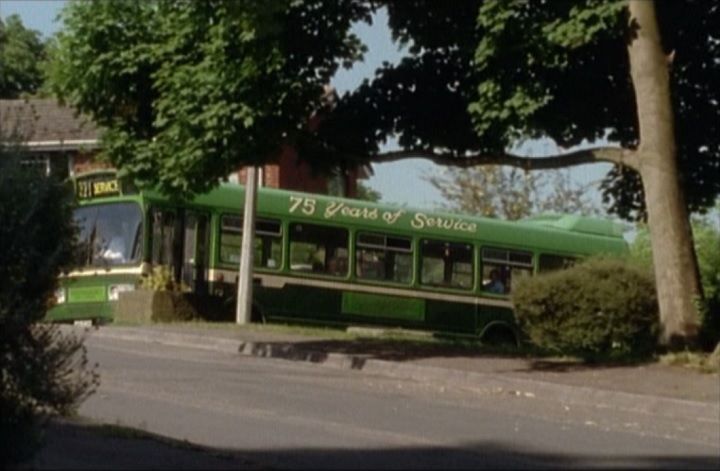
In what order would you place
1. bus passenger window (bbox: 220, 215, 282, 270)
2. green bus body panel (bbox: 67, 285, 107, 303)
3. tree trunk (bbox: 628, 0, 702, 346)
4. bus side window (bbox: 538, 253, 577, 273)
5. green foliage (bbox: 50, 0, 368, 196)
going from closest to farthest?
tree trunk (bbox: 628, 0, 702, 346) < green foliage (bbox: 50, 0, 368, 196) < green bus body panel (bbox: 67, 285, 107, 303) < bus passenger window (bbox: 220, 215, 282, 270) < bus side window (bbox: 538, 253, 577, 273)

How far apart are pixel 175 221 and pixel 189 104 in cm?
1177

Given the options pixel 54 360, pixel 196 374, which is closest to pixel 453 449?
pixel 54 360

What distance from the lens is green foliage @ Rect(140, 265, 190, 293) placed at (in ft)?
109

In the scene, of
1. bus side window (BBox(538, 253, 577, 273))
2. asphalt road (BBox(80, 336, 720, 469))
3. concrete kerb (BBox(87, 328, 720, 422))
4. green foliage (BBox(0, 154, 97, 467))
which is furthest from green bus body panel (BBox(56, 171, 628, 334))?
green foliage (BBox(0, 154, 97, 467))

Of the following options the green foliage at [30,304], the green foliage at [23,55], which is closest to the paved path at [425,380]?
the green foliage at [30,304]

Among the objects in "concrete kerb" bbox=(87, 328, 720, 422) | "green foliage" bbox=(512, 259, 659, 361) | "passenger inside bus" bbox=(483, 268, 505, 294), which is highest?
"passenger inside bus" bbox=(483, 268, 505, 294)

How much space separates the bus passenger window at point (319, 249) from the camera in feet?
121

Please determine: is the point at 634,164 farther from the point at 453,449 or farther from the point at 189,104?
the point at 453,449

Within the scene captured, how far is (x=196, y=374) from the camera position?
21047 millimetres

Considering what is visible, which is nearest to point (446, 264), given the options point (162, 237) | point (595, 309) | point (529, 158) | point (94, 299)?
point (162, 237)

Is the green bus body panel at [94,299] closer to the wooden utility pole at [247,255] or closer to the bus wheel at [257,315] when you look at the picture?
the wooden utility pole at [247,255]

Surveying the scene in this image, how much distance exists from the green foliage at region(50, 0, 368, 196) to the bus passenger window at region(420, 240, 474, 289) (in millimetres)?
14413

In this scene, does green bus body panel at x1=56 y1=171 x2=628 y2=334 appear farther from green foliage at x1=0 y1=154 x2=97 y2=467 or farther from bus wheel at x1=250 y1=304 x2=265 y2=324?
green foliage at x1=0 y1=154 x2=97 y2=467

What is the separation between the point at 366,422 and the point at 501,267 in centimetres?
2428
